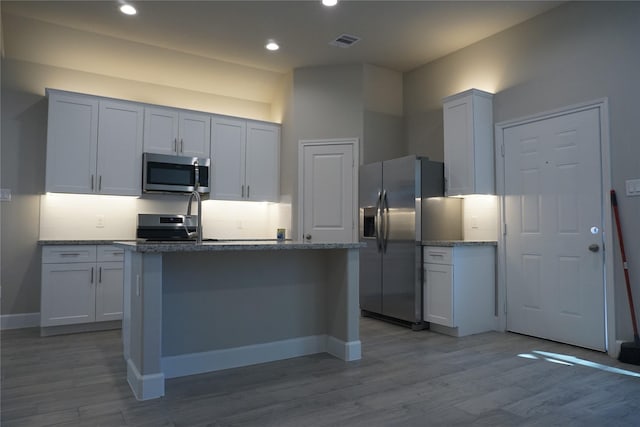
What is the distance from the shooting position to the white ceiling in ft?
12.7

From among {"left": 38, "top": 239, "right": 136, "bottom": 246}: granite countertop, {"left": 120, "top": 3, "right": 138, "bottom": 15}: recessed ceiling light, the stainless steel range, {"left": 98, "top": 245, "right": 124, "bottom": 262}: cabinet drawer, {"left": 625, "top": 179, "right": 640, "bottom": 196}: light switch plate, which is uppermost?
{"left": 120, "top": 3, "right": 138, "bottom": 15}: recessed ceiling light

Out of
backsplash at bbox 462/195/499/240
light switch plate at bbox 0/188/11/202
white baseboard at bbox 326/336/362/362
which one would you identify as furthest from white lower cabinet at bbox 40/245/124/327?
backsplash at bbox 462/195/499/240

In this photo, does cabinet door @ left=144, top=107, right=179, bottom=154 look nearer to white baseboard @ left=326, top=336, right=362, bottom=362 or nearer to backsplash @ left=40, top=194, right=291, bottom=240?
backsplash @ left=40, top=194, right=291, bottom=240

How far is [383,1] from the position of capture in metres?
3.77

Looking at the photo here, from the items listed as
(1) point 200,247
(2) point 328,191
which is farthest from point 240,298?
(2) point 328,191

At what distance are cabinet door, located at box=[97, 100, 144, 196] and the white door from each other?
3.99 m

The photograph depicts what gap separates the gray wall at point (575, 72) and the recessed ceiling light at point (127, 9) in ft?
11.2

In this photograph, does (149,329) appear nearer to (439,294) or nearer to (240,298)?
(240,298)

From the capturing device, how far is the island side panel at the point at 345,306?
123 inches

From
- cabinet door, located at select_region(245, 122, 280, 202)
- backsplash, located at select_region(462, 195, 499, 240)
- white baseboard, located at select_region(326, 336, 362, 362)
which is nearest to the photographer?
white baseboard, located at select_region(326, 336, 362, 362)

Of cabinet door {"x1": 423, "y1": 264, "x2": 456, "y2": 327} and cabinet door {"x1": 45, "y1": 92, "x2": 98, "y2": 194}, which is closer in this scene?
cabinet door {"x1": 423, "y1": 264, "x2": 456, "y2": 327}

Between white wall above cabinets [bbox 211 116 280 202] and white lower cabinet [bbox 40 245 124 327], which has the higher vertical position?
white wall above cabinets [bbox 211 116 280 202]

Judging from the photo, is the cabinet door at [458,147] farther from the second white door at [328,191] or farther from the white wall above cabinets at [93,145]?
the white wall above cabinets at [93,145]

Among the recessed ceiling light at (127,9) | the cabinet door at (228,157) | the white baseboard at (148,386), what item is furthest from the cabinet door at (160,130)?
the white baseboard at (148,386)
